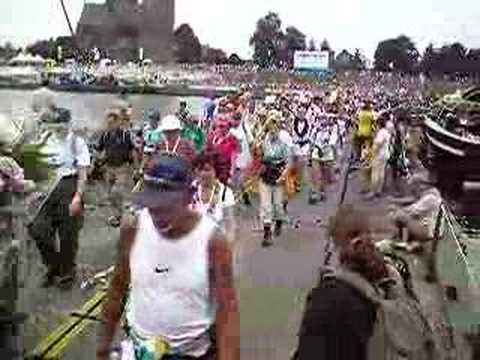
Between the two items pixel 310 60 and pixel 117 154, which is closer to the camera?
pixel 117 154

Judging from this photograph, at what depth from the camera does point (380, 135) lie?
877 inches

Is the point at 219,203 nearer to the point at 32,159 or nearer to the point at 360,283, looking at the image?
the point at 32,159

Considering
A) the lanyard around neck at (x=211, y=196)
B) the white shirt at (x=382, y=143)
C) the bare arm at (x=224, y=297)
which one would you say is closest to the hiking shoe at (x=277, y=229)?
the lanyard around neck at (x=211, y=196)

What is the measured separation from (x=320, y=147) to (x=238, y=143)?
8500 millimetres

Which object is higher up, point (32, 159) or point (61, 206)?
point (32, 159)

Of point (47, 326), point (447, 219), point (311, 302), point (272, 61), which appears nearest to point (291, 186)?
point (447, 219)

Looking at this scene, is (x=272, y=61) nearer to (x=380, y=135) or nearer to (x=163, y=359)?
(x=380, y=135)

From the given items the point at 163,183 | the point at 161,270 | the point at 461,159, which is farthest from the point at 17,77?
the point at 161,270

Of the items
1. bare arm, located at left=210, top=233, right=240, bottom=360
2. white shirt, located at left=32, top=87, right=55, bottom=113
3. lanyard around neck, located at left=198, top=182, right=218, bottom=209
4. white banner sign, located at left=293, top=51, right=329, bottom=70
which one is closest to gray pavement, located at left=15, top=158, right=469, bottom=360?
lanyard around neck, located at left=198, top=182, right=218, bottom=209

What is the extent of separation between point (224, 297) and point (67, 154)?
5339 millimetres

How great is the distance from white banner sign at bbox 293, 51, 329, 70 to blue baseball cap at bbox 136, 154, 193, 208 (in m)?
65.3

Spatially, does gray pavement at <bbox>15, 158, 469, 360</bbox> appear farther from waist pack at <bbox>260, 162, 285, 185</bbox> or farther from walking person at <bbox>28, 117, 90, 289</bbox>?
waist pack at <bbox>260, 162, 285, 185</bbox>

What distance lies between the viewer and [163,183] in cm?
473

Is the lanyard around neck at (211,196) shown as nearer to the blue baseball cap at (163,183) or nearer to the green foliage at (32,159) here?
the green foliage at (32,159)
